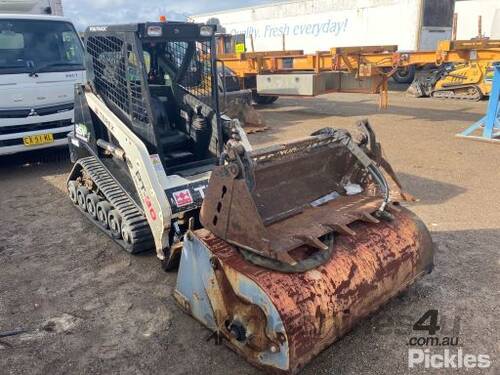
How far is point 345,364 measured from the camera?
281 cm

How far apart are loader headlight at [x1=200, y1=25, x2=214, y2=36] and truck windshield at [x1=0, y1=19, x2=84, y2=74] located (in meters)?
3.60

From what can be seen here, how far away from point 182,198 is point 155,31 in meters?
1.50

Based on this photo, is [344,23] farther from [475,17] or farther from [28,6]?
[28,6]

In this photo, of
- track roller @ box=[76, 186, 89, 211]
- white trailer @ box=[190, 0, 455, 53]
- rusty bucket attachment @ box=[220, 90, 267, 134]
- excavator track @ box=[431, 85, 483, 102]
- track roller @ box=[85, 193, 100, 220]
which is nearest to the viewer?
track roller @ box=[85, 193, 100, 220]

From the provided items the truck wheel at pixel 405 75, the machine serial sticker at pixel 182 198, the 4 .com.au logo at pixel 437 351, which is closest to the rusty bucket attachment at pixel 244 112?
the machine serial sticker at pixel 182 198

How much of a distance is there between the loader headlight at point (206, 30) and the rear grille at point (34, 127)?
11.8 feet

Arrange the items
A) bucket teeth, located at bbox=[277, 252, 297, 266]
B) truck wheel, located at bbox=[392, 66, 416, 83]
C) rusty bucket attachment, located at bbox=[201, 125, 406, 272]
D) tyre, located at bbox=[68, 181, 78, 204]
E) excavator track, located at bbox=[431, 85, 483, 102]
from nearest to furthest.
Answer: bucket teeth, located at bbox=[277, 252, 297, 266], rusty bucket attachment, located at bbox=[201, 125, 406, 272], tyre, located at bbox=[68, 181, 78, 204], excavator track, located at bbox=[431, 85, 483, 102], truck wheel, located at bbox=[392, 66, 416, 83]

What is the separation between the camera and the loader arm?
367 centimetres

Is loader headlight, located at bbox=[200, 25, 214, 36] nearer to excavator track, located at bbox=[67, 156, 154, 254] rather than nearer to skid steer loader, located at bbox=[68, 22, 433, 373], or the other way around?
skid steer loader, located at bbox=[68, 22, 433, 373]

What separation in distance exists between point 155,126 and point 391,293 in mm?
2497

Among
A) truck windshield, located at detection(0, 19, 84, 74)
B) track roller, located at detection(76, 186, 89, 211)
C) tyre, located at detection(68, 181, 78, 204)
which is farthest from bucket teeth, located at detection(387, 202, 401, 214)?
truck windshield, located at detection(0, 19, 84, 74)

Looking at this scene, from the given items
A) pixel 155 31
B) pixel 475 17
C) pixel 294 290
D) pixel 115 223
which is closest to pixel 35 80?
pixel 115 223

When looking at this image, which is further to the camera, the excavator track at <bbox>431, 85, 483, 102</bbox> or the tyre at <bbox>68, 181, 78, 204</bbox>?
the excavator track at <bbox>431, 85, 483, 102</bbox>

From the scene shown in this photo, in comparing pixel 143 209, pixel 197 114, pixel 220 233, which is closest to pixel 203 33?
pixel 197 114
